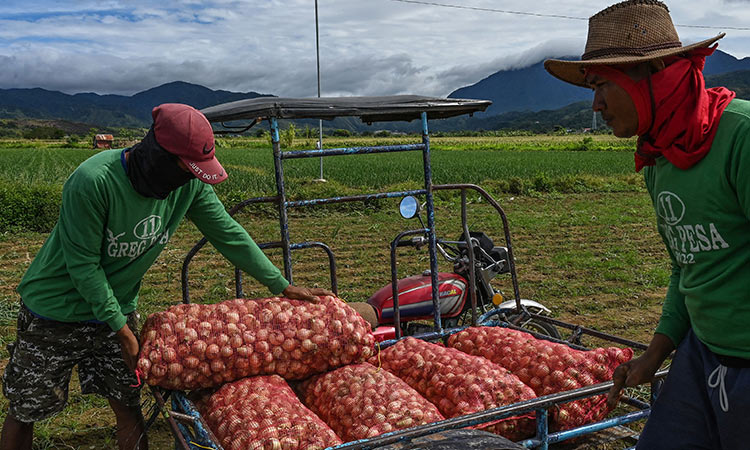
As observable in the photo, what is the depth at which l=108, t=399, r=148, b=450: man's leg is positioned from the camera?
3283 millimetres

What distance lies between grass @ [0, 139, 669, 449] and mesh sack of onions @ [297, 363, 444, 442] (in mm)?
1768

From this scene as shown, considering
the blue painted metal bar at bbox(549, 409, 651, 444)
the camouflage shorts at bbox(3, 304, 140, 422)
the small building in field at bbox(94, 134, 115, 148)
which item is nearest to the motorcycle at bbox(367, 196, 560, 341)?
the blue painted metal bar at bbox(549, 409, 651, 444)

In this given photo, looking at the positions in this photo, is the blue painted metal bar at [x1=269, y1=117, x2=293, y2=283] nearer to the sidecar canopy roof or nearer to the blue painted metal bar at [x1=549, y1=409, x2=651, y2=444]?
the sidecar canopy roof

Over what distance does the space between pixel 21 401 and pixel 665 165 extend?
3214 mm

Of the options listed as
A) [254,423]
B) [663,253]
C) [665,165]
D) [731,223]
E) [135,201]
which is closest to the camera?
[731,223]

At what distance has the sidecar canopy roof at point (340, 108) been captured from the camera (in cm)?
366

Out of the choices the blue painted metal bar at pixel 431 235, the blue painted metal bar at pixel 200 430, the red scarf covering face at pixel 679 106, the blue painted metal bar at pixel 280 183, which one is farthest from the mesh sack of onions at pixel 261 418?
the red scarf covering face at pixel 679 106

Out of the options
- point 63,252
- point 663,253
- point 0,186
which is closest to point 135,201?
point 63,252

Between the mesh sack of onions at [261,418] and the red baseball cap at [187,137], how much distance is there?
1.05 m

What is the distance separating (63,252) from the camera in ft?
9.31

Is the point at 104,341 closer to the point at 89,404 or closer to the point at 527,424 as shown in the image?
the point at 89,404

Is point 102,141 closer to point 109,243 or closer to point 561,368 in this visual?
point 109,243

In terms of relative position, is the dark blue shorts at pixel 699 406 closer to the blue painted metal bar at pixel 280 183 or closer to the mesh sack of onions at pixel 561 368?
the mesh sack of onions at pixel 561 368

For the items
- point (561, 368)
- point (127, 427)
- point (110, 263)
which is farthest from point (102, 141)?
point (561, 368)
